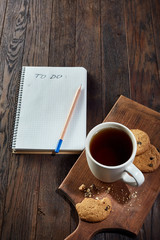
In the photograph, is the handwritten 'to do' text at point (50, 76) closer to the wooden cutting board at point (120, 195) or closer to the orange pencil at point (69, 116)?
the orange pencil at point (69, 116)

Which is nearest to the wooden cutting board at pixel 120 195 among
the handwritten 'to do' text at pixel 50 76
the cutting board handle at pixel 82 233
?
the cutting board handle at pixel 82 233

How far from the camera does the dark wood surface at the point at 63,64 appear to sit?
2.03ft

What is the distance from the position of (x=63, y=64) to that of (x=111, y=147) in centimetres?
42

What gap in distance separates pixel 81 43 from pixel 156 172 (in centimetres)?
54

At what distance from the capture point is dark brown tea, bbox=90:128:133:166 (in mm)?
494

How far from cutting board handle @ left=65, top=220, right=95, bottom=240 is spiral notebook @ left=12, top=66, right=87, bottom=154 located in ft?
0.68

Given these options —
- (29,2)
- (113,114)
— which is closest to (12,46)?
(29,2)

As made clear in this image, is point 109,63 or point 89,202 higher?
point 109,63

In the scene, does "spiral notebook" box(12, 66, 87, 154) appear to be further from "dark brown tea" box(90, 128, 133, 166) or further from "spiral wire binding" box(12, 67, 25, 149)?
"dark brown tea" box(90, 128, 133, 166)

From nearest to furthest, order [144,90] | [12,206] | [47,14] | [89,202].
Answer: [89,202] → [12,206] → [144,90] → [47,14]

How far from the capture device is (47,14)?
92cm

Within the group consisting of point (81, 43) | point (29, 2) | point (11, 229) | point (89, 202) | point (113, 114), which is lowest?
point (11, 229)

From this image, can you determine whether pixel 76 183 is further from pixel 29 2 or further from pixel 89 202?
pixel 29 2

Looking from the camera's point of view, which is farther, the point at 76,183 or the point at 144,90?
the point at 144,90
